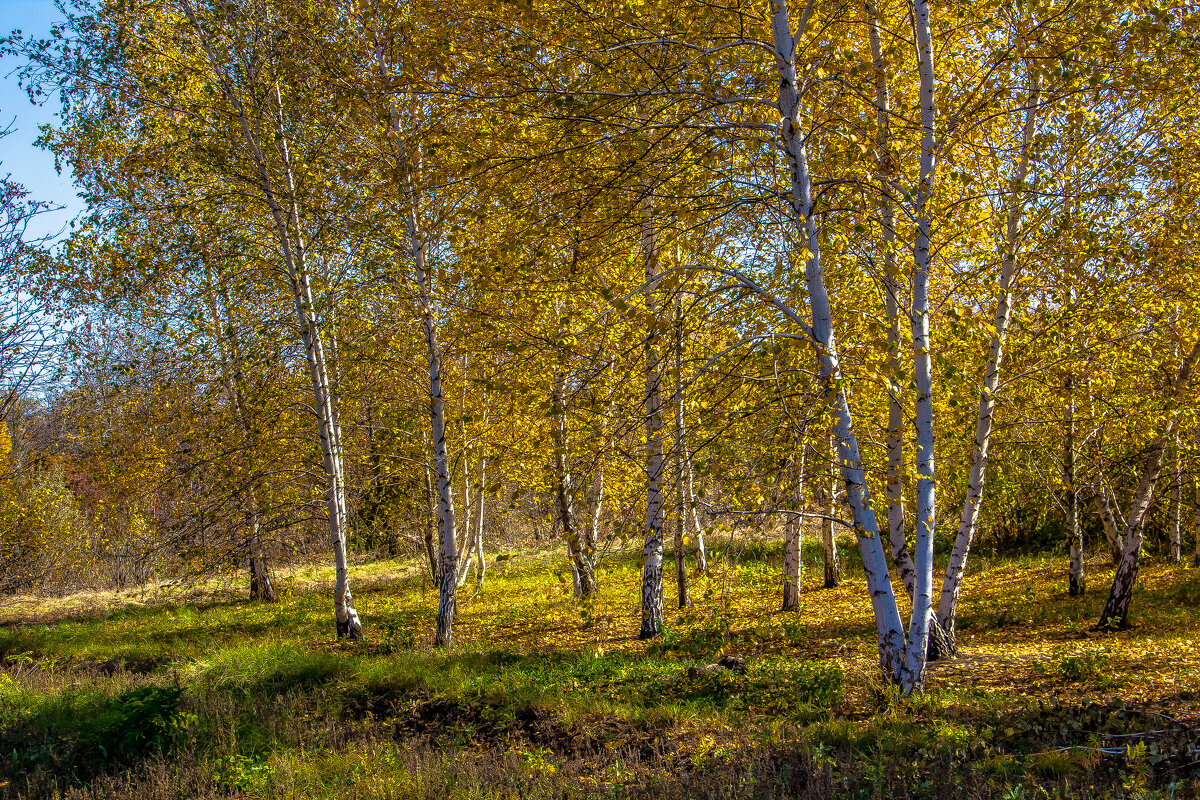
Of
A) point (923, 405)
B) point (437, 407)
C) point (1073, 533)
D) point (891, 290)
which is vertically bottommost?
point (1073, 533)

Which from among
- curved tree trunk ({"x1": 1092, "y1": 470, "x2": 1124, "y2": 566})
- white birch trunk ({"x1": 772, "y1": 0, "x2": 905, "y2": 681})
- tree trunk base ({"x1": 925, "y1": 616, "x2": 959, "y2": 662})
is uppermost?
white birch trunk ({"x1": 772, "y1": 0, "x2": 905, "y2": 681})

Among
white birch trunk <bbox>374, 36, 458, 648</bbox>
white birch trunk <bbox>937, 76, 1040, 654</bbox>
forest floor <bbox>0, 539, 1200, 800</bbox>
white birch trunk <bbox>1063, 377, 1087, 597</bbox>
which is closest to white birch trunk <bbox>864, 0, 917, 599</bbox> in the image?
white birch trunk <bbox>937, 76, 1040, 654</bbox>

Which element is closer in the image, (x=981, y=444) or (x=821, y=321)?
(x=821, y=321)

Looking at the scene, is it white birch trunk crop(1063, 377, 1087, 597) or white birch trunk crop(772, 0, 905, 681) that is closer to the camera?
white birch trunk crop(772, 0, 905, 681)

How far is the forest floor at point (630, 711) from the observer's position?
4219 millimetres

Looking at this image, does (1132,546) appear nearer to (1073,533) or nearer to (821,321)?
(1073,533)

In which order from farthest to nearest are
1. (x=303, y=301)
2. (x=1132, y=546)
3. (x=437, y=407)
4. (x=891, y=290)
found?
(x=303, y=301) → (x=437, y=407) → (x=1132, y=546) → (x=891, y=290)

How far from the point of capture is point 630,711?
591cm

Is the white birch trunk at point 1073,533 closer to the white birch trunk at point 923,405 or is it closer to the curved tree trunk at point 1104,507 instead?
the curved tree trunk at point 1104,507

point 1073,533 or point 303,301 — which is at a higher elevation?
point 303,301

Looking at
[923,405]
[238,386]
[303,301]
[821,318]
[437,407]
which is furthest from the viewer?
[303,301]

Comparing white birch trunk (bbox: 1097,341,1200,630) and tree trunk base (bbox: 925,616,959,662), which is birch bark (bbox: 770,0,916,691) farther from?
white birch trunk (bbox: 1097,341,1200,630)

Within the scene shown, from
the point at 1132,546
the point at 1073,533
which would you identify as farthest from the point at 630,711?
the point at 1073,533

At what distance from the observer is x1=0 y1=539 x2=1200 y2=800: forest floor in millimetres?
4219
